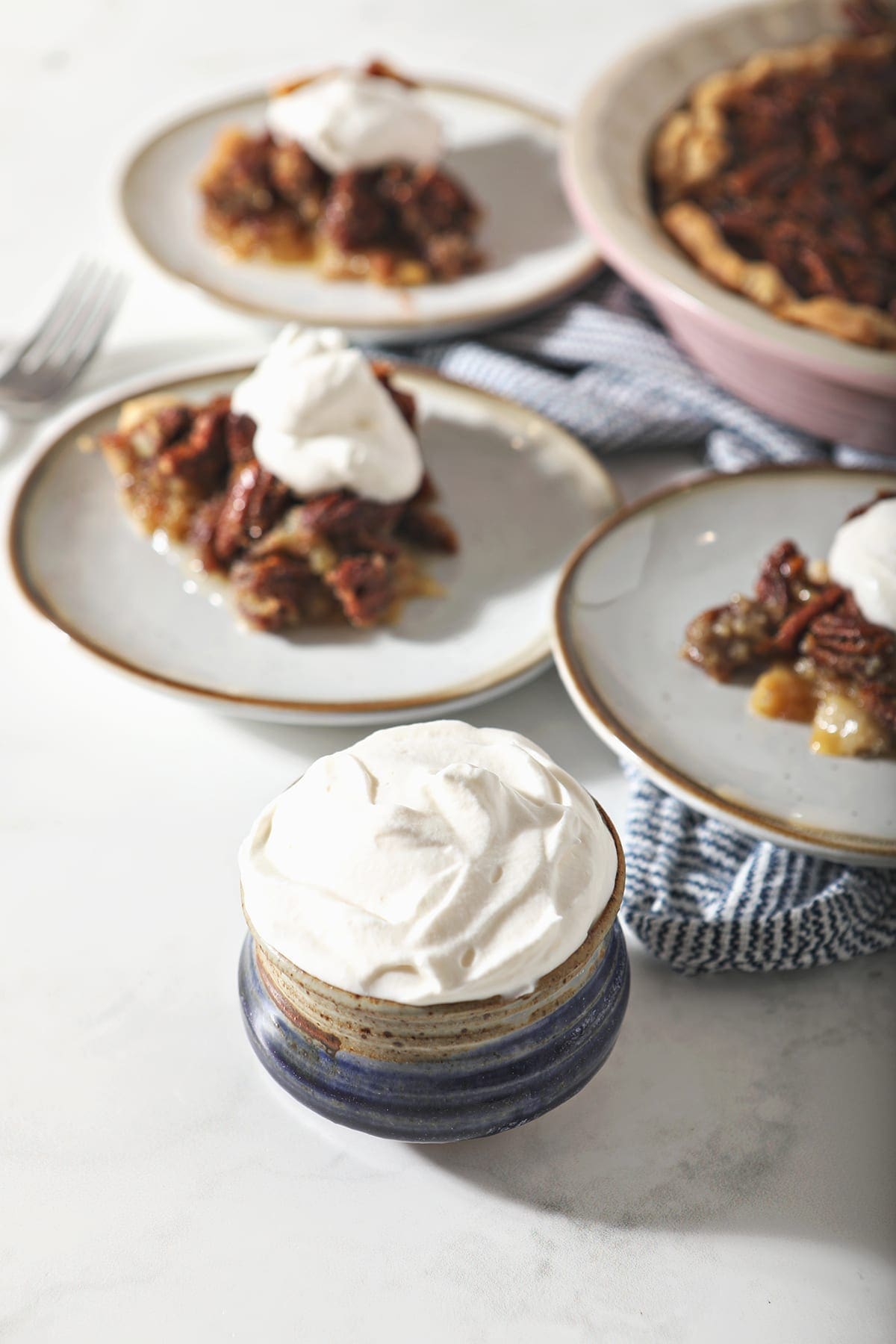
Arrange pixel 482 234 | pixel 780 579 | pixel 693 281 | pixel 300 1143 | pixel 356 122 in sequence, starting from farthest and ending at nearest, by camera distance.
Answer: pixel 482 234 < pixel 356 122 < pixel 693 281 < pixel 780 579 < pixel 300 1143

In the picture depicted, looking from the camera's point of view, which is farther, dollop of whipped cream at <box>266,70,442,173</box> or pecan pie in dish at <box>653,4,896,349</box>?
dollop of whipped cream at <box>266,70,442,173</box>

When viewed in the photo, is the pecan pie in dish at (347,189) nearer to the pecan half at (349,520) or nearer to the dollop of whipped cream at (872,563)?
the pecan half at (349,520)

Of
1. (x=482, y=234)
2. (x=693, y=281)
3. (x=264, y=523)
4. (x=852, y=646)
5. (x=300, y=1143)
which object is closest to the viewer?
(x=300, y=1143)

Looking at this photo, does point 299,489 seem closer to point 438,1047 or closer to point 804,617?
point 804,617

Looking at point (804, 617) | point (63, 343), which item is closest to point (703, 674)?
point (804, 617)

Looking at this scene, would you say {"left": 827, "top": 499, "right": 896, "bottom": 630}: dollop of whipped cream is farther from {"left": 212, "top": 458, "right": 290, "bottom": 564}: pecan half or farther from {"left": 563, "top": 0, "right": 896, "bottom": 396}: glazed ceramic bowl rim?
{"left": 212, "top": 458, "right": 290, "bottom": 564}: pecan half

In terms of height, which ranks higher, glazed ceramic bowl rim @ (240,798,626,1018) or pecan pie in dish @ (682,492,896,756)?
glazed ceramic bowl rim @ (240,798,626,1018)

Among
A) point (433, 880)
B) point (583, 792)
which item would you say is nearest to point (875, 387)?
point (583, 792)

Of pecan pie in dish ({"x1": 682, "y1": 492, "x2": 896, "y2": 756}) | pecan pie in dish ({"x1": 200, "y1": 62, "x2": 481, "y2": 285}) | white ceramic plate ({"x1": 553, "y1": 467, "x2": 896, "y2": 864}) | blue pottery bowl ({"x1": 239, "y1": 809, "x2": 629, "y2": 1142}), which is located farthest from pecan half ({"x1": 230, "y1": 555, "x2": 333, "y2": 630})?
pecan pie in dish ({"x1": 200, "y1": 62, "x2": 481, "y2": 285})
